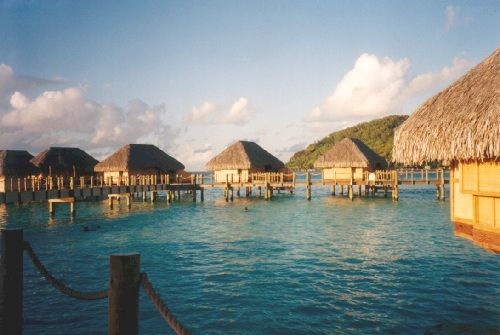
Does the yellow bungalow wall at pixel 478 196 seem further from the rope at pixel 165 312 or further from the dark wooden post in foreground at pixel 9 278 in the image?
the dark wooden post in foreground at pixel 9 278

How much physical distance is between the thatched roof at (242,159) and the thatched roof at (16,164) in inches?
641

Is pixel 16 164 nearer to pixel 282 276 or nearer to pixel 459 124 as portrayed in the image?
pixel 282 276

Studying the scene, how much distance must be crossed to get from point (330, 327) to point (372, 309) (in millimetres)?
1462

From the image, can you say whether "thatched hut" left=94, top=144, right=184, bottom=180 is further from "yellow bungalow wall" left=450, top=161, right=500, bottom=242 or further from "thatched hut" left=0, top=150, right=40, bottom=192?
"yellow bungalow wall" left=450, top=161, right=500, bottom=242

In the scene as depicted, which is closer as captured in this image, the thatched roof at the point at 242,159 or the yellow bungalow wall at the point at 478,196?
the yellow bungalow wall at the point at 478,196

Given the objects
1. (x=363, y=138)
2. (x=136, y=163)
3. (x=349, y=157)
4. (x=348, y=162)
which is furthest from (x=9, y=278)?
(x=363, y=138)

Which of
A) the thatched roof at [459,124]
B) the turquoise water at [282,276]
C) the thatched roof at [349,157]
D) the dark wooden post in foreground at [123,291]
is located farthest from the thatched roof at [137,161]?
the dark wooden post in foreground at [123,291]

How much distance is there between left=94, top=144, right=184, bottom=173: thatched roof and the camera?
132 ft

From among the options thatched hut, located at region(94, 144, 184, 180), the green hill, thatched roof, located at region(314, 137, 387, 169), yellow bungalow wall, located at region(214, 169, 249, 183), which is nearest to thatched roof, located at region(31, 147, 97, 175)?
thatched hut, located at region(94, 144, 184, 180)

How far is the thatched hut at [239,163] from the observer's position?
40344mm

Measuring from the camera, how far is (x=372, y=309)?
374 inches

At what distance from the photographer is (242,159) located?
40.3 meters

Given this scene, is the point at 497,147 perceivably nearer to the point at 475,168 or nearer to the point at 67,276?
the point at 475,168

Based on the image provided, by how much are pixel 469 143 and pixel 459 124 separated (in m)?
0.57
